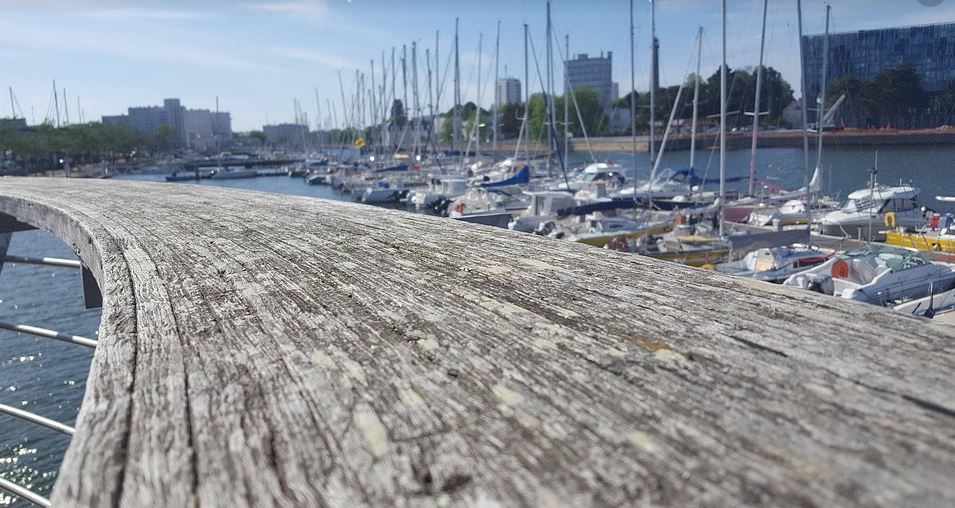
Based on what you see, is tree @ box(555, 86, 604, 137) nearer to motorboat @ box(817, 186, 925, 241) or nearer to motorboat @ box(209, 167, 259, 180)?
motorboat @ box(209, 167, 259, 180)

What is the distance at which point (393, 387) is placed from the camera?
6.10 ft

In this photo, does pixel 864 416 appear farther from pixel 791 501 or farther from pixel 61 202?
pixel 61 202

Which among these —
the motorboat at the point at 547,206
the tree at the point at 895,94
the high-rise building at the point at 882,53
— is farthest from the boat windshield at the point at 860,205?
the motorboat at the point at 547,206

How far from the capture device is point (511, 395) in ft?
5.79

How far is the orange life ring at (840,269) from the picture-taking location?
14.9m

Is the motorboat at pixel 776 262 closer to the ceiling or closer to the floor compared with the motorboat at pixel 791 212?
closer to the floor

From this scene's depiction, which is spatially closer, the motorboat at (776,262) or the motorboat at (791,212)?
the motorboat at (776,262)

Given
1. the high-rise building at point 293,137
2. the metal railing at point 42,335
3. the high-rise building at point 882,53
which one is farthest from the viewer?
the high-rise building at point 293,137

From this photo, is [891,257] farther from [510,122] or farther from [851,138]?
[510,122]

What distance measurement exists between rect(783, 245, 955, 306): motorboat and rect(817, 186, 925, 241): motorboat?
886 cm

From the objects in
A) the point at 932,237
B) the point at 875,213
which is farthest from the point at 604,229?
the point at 932,237

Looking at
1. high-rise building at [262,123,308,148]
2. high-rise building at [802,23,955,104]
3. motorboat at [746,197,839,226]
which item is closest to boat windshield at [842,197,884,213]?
motorboat at [746,197,839,226]

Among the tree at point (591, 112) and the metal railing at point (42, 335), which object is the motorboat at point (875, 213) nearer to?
the metal railing at point (42, 335)

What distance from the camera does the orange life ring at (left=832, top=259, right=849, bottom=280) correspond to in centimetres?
1487
